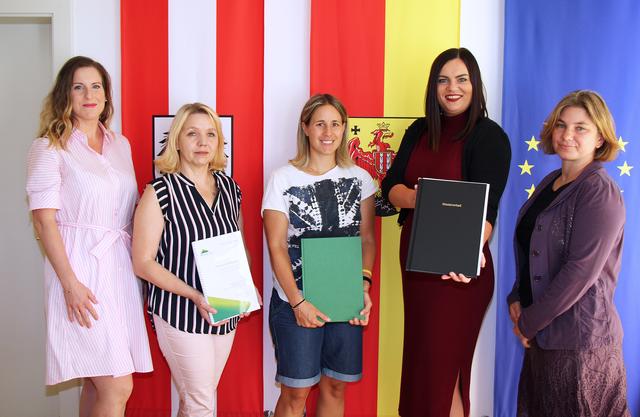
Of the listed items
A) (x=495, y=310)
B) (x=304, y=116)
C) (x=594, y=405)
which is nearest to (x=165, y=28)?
(x=304, y=116)

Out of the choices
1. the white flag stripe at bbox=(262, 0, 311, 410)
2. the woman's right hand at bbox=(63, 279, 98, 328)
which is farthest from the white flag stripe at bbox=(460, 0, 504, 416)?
the woman's right hand at bbox=(63, 279, 98, 328)

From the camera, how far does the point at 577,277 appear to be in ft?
6.06

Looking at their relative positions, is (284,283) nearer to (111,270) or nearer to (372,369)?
(111,270)

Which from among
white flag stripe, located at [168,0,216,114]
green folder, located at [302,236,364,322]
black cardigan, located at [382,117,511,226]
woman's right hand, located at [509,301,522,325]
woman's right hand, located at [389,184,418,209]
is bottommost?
woman's right hand, located at [509,301,522,325]

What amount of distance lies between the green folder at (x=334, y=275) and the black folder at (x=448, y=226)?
33 centimetres

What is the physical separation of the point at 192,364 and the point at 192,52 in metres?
1.68

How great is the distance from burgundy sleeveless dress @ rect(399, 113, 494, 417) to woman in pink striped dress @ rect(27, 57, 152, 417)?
1221mm

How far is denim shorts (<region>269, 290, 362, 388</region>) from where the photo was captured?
2250 millimetres

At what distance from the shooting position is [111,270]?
215cm

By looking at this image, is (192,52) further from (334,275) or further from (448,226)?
(448,226)

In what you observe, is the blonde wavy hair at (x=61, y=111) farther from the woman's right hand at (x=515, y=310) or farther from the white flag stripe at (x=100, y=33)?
the woman's right hand at (x=515, y=310)

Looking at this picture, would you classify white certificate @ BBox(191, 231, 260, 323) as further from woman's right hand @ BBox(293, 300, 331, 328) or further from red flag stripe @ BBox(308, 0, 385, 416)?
red flag stripe @ BBox(308, 0, 385, 416)

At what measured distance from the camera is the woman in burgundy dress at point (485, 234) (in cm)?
Answer: 213

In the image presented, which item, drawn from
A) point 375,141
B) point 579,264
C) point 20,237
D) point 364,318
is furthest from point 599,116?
point 20,237
